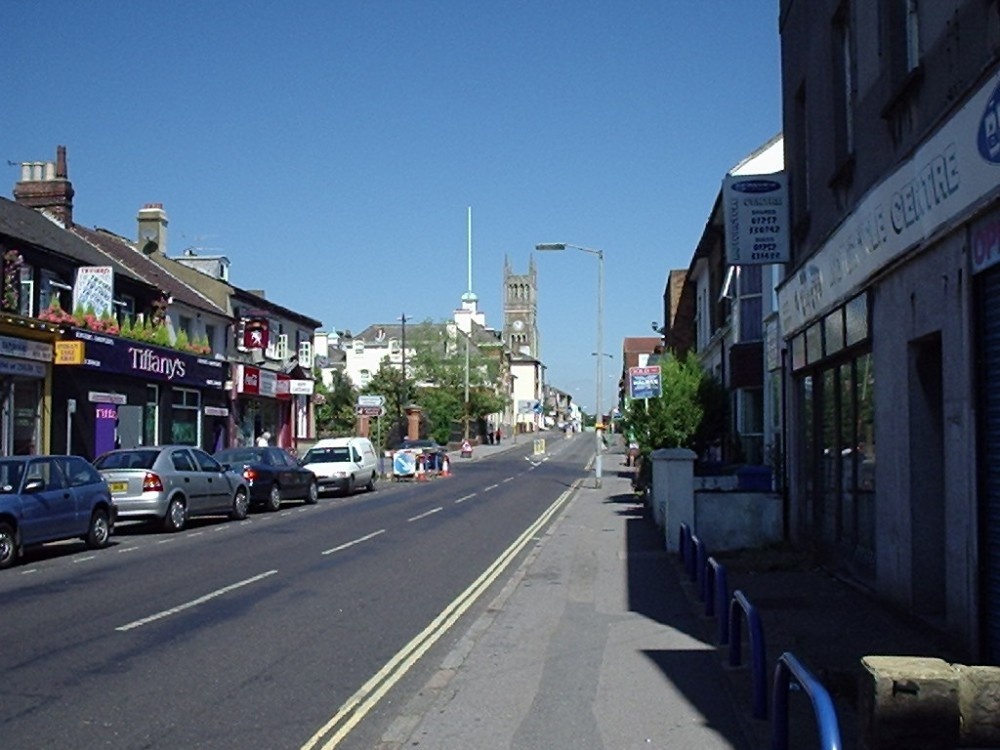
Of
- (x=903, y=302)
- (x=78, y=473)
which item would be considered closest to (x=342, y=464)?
(x=78, y=473)

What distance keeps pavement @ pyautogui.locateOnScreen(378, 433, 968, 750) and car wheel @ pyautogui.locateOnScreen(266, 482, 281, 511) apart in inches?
532

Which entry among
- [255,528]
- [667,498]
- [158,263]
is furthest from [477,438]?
[667,498]

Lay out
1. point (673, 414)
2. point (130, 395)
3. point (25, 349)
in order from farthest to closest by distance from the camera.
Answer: point (130, 395)
point (25, 349)
point (673, 414)

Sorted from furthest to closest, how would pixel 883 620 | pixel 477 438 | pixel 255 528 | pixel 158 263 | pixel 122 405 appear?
1. pixel 477 438
2. pixel 158 263
3. pixel 122 405
4. pixel 255 528
5. pixel 883 620

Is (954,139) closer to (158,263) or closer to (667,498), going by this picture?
(667,498)

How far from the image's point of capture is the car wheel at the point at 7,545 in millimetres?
15555

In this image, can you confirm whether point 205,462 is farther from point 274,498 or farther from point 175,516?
point 274,498

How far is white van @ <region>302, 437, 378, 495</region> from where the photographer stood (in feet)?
112

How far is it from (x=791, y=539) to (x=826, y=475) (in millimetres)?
1783

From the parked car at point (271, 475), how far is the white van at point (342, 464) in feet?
7.85

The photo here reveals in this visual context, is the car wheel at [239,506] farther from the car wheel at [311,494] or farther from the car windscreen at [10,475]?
the car windscreen at [10,475]

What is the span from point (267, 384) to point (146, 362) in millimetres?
12416

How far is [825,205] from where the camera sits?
47.2 feet

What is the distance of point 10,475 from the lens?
16.3 meters
